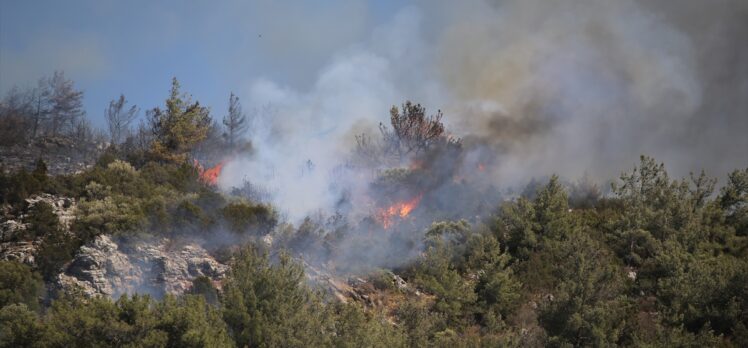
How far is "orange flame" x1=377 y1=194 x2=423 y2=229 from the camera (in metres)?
47.7

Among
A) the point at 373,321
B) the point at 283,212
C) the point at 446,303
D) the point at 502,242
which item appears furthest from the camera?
the point at 283,212

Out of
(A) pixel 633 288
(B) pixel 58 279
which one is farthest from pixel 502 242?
(B) pixel 58 279

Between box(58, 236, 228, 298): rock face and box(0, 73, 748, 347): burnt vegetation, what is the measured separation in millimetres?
738

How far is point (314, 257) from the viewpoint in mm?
38562

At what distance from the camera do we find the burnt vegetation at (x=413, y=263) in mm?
25953

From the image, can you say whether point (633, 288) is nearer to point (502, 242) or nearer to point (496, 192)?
point (502, 242)

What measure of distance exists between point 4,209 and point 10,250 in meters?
3.83

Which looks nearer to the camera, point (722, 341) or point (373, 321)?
point (373, 321)

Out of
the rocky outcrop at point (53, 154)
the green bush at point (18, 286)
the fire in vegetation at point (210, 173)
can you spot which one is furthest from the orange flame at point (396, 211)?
the green bush at point (18, 286)

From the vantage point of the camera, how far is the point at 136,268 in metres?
32.5

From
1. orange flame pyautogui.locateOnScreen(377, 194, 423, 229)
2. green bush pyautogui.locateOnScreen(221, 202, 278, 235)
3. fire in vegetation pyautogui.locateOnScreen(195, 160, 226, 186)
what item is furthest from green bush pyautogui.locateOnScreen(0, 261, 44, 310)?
orange flame pyautogui.locateOnScreen(377, 194, 423, 229)

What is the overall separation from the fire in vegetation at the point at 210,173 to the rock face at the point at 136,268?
16052 mm

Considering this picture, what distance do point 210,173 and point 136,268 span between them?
2193 cm

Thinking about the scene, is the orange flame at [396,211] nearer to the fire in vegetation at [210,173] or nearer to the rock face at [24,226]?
the fire in vegetation at [210,173]
